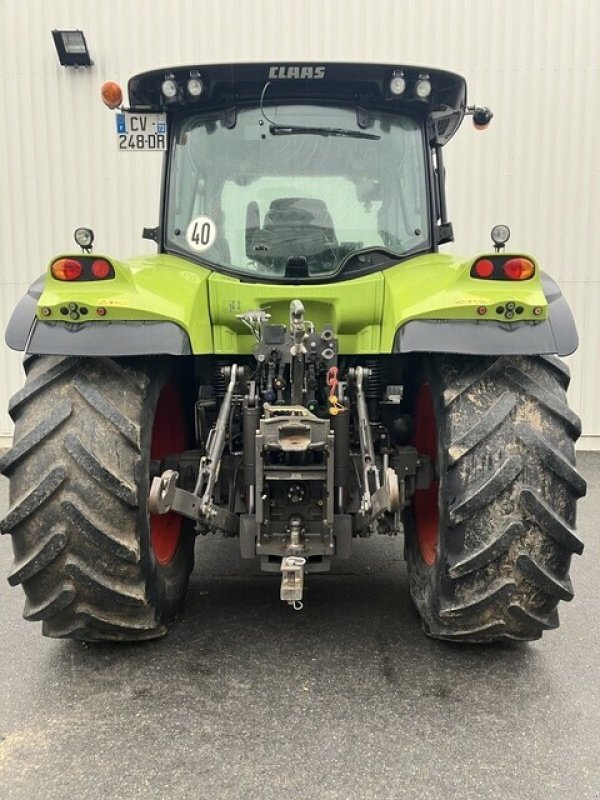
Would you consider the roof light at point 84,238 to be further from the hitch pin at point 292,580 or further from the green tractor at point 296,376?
the hitch pin at point 292,580

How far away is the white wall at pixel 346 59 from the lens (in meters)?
6.74

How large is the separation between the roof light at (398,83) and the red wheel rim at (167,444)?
5.43ft

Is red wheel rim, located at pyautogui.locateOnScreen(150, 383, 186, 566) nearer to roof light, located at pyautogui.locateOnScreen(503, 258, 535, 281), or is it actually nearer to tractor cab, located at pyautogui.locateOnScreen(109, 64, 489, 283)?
tractor cab, located at pyautogui.locateOnScreen(109, 64, 489, 283)

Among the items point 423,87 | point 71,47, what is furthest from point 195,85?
point 71,47

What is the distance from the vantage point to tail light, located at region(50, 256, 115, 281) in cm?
262

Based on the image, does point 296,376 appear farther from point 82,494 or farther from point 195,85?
point 195,85

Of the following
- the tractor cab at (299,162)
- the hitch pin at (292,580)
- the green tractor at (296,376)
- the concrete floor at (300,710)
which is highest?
the tractor cab at (299,162)

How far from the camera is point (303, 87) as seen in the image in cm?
323

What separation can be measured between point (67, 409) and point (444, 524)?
1.46 m

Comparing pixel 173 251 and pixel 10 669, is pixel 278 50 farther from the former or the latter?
pixel 10 669

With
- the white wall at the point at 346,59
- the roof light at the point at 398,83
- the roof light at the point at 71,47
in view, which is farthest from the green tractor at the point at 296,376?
the roof light at the point at 71,47

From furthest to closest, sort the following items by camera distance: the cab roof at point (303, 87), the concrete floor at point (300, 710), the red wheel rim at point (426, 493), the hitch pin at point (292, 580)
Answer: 1. the red wheel rim at point (426, 493)
2. the cab roof at point (303, 87)
3. the hitch pin at point (292, 580)
4. the concrete floor at point (300, 710)

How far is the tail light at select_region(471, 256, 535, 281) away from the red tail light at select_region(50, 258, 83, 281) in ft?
4.78

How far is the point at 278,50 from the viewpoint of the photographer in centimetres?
680
